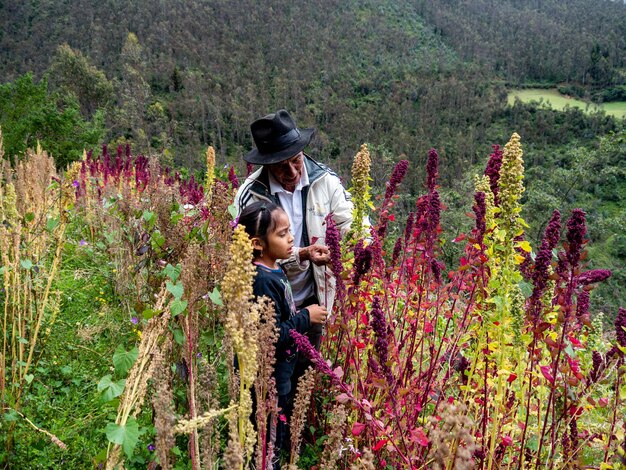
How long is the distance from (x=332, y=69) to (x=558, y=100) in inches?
1391

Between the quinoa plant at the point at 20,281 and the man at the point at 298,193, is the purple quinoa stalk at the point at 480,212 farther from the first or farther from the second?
the quinoa plant at the point at 20,281

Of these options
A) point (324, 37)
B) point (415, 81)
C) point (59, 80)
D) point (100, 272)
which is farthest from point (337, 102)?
point (100, 272)

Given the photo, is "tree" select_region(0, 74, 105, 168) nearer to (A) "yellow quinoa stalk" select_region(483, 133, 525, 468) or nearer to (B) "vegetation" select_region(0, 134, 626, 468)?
(B) "vegetation" select_region(0, 134, 626, 468)

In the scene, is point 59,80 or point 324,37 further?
point 324,37

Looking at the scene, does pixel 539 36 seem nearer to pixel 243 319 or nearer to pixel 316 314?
pixel 316 314

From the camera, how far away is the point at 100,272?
3.80 metres

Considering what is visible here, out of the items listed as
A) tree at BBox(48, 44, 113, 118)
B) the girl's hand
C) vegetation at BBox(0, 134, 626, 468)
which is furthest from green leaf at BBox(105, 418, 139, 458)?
tree at BBox(48, 44, 113, 118)

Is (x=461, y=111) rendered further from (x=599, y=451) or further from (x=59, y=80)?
(x=599, y=451)

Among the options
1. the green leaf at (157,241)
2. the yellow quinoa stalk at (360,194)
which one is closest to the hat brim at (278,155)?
the yellow quinoa stalk at (360,194)

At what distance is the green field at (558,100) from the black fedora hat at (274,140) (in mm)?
62044

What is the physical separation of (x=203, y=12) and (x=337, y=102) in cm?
3861

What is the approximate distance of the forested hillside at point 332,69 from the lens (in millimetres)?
44500

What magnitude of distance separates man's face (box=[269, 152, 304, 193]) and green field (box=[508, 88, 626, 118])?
62049mm

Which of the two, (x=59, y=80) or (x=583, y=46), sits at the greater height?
(x=583, y=46)
